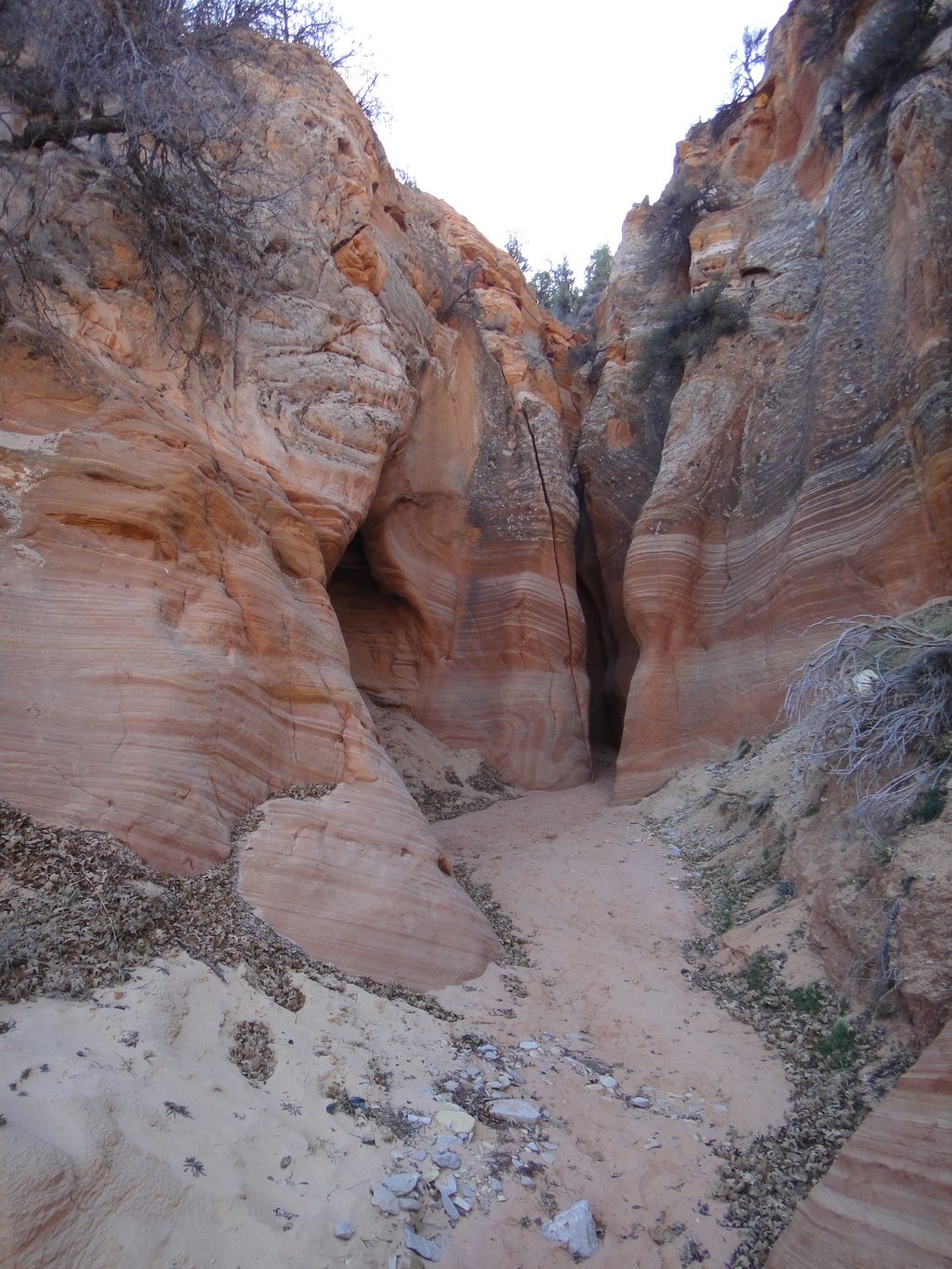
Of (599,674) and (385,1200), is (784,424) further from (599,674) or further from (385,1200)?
(385,1200)

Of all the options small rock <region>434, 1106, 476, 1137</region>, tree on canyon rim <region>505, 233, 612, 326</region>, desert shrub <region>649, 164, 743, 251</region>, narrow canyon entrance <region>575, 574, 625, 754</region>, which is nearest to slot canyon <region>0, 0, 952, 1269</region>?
small rock <region>434, 1106, 476, 1137</region>

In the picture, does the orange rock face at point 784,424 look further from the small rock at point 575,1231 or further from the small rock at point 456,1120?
the small rock at point 575,1231

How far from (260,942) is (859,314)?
9534 mm

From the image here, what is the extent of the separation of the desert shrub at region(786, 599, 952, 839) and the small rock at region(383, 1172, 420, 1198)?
2904mm

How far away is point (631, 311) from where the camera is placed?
13.9m

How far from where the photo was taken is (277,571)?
5730mm

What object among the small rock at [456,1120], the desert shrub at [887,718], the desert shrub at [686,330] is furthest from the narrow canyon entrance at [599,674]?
the small rock at [456,1120]

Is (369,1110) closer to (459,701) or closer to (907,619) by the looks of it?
(907,619)

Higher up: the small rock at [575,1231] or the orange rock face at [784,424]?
the orange rock face at [784,424]

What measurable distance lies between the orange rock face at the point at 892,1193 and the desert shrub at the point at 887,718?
1.52m

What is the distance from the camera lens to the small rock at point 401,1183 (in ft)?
8.87

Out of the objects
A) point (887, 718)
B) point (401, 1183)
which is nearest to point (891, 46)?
point (887, 718)

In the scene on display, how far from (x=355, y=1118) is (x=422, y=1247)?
57 cm

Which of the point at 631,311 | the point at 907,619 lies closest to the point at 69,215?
the point at 907,619
